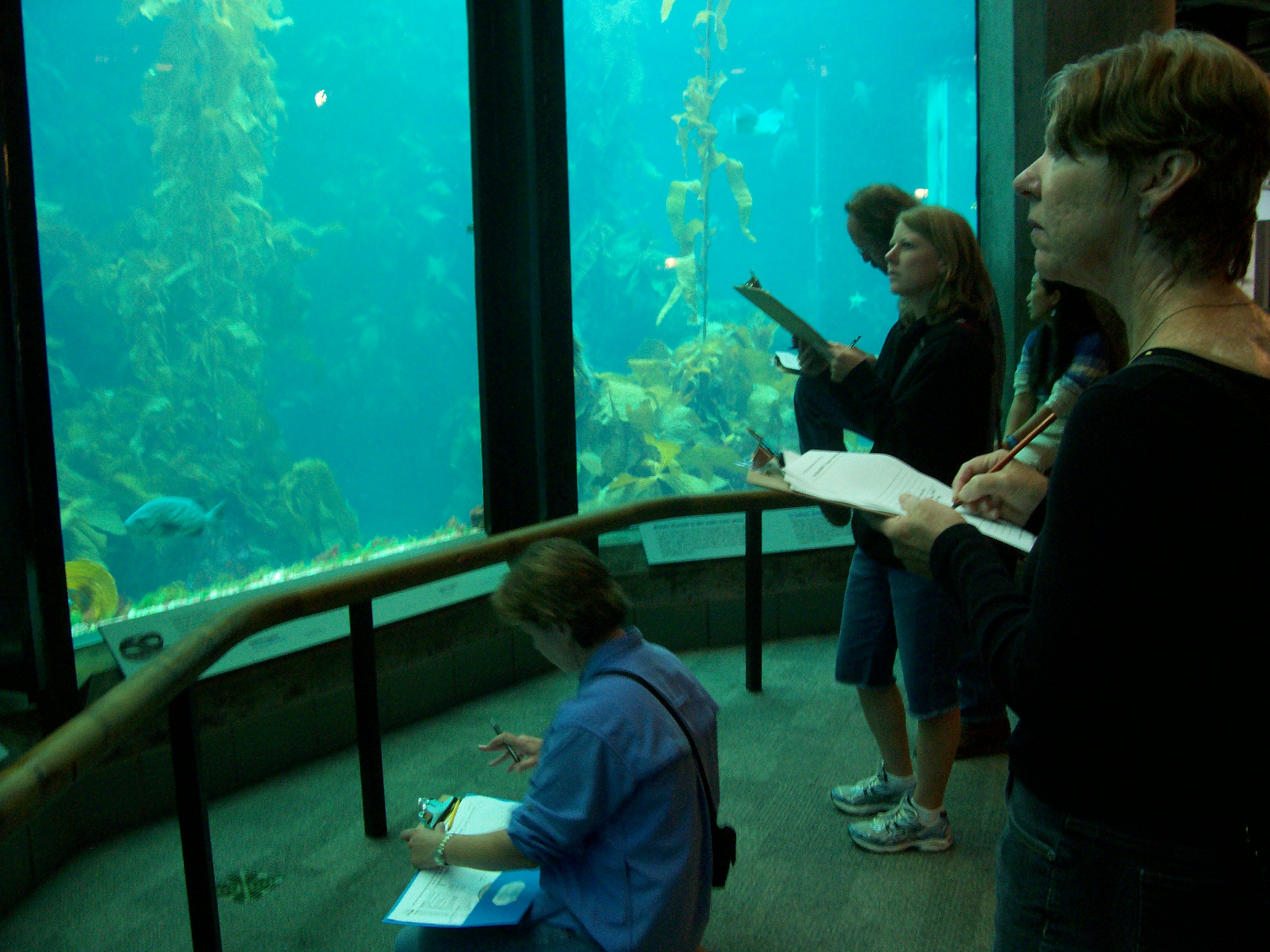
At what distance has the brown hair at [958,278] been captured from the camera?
2596 millimetres

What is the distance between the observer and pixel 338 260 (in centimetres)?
945

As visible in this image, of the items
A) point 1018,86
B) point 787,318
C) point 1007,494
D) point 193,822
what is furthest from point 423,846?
point 1018,86

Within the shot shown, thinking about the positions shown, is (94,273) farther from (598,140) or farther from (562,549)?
(562,549)

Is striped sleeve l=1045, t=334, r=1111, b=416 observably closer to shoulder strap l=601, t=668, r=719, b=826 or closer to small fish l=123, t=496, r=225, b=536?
shoulder strap l=601, t=668, r=719, b=826

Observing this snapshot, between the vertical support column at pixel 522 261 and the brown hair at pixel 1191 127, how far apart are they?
3.80 meters

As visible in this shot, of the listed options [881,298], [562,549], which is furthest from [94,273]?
[881,298]

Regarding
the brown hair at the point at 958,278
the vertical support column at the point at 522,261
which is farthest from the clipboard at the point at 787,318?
the vertical support column at the point at 522,261

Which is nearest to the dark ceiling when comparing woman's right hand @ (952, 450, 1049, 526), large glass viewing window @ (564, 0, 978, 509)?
large glass viewing window @ (564, 0, 978, 509)

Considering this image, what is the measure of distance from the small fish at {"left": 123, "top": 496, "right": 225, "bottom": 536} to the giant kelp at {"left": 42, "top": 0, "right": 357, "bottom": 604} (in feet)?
1.98

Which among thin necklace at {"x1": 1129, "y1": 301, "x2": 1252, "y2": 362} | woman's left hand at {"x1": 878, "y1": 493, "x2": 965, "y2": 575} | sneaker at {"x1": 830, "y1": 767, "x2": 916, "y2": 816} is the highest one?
thin necklace at {"x1": 1129, "y1": 301, "x2": 1252, "y2": 362}

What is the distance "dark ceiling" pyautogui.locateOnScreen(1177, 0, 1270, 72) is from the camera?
5.69 m

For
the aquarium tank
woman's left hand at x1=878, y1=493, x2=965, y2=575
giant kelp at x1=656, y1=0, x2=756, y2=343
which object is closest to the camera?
woman's left hand at x1=878, y1=493, x2=965, y2=575

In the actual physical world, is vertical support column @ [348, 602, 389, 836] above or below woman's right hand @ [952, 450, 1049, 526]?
below

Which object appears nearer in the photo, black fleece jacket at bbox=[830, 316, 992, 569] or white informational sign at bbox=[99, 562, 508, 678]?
black fleece jacket at bbox=[830, 316, 992, 569]
